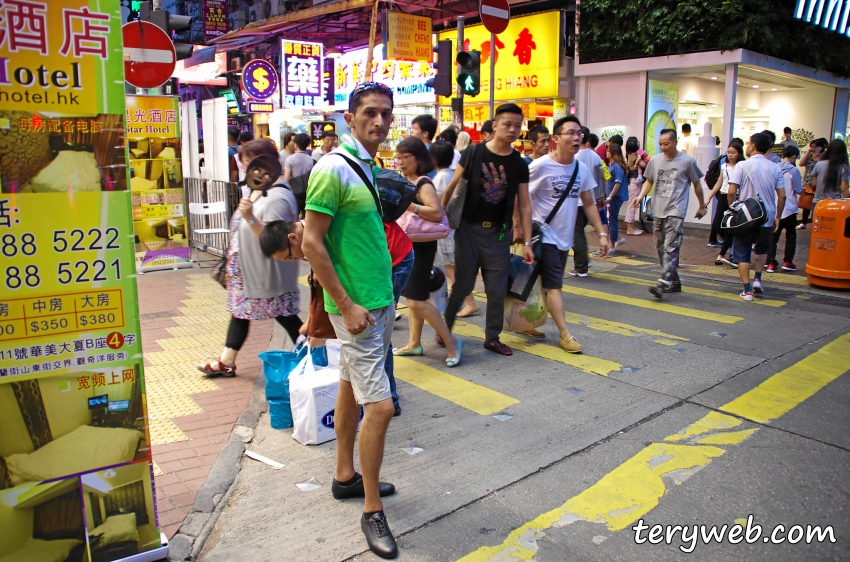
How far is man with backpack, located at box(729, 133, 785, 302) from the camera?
25.8 ft

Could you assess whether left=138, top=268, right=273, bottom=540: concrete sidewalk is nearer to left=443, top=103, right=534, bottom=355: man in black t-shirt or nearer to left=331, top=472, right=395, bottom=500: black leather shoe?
left=331, top=472, right=395, bottom=500: black leather shoe

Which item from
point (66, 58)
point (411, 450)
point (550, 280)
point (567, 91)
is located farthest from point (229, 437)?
point (567, 91)

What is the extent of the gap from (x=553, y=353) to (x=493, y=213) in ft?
4.53

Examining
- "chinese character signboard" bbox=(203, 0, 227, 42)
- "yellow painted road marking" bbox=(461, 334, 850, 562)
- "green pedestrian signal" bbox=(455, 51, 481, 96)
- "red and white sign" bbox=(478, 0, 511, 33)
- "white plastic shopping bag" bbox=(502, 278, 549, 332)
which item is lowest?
"yellow painted road marking" bbox=(461, 334, 850, 562)

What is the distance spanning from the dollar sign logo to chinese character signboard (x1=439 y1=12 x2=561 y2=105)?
6.52m

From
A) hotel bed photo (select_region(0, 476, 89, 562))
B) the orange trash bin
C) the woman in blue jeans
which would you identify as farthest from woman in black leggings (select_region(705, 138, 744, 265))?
hotel bed photo (select_region(0, 476, 89, 562))

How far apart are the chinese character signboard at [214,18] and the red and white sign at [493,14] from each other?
20.4 meters

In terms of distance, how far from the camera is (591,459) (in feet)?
12.9

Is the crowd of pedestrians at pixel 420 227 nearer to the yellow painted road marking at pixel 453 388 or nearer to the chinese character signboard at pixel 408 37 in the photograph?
the yellow painted road marking at pixel 453 388

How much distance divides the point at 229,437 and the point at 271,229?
1.35 m

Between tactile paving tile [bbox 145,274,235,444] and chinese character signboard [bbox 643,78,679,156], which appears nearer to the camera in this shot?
tactile paving tile [bbox 145,274,235,444]

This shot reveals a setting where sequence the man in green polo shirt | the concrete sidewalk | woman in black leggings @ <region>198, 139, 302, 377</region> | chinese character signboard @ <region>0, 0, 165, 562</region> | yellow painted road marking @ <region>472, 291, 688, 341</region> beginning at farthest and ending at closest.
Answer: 1. yellow painted road marking @ <region>472, 291, 688, 341</region>
2. woman in black leggings @ <region>198, 139, 302, 377</region>
3. the concrete sidewalk
4. the man in green polo shirt
5. chinese character signboard @ <region>0, 0, 165, 562</region>

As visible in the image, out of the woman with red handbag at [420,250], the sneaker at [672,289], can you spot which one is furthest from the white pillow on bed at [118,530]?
the sneaker at [672,289]

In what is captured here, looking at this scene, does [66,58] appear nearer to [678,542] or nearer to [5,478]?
[5,478]
